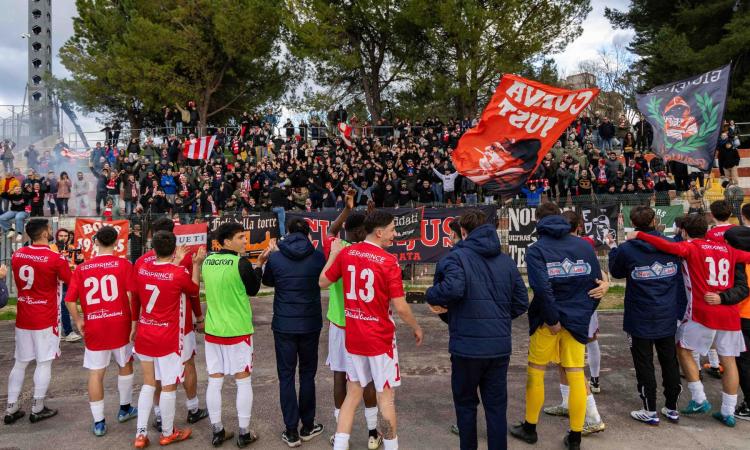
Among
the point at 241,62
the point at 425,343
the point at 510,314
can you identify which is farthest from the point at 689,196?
the point at 241,62

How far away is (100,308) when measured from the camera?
5.39 metres

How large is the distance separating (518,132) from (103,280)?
7629mm

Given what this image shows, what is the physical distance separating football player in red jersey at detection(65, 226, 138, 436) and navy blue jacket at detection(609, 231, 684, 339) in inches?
193

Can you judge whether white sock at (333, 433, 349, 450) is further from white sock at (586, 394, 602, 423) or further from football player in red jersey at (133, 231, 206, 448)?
white sock at (586, 394, 602, 423)

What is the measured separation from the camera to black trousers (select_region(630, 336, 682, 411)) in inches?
215

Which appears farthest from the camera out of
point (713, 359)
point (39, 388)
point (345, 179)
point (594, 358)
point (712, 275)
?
point (345, 179)


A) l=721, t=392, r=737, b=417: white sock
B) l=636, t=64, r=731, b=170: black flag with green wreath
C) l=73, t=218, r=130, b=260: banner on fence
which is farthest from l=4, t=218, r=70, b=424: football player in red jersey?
l=636, t=64, r=731, b=170: black flag with green wreath

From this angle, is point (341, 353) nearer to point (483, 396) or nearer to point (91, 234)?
point (483, 396)

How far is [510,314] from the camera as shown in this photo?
15.0 ft

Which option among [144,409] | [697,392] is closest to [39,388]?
[144,409]

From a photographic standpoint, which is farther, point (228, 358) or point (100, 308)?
point (100, 308)

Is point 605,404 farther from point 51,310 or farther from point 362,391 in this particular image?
point 51,310

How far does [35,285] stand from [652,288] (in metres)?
6.29

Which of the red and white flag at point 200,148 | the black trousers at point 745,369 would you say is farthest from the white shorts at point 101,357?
the red and white flag at point 200,148
